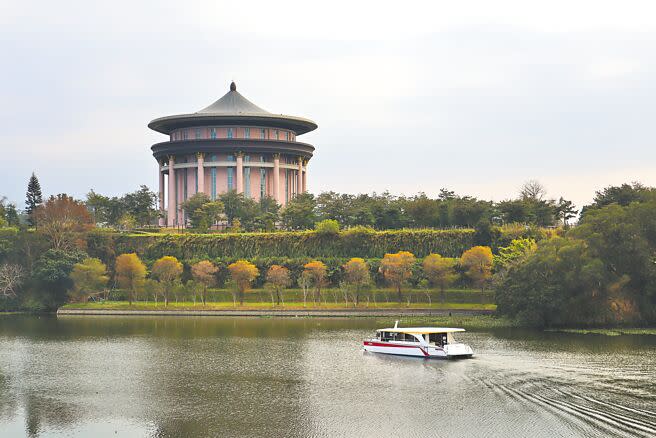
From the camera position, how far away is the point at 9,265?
80.4 meters

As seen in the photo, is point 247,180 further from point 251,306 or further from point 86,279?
point 251,306

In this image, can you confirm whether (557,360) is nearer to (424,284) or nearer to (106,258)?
(424,284)

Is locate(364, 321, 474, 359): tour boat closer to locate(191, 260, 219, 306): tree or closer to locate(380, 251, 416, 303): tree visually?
locate(380, 251, 416, 303): tree

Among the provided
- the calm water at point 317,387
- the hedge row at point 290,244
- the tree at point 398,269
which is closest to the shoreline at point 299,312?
the tree at point 398,269

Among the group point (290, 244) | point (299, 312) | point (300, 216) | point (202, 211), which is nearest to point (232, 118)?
point (202, 211)

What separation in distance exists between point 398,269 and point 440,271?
3654mm

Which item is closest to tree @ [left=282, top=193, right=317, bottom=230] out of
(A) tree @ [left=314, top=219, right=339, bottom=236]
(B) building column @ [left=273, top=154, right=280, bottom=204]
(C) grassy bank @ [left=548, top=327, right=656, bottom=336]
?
(A) tree @ [left=314, top=219, right=339, bottom=236]

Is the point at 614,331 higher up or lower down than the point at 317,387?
higher up

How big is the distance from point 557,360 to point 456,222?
162ft

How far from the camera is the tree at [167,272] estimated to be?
2995 inches

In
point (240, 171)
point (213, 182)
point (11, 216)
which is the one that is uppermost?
point (240, 171)

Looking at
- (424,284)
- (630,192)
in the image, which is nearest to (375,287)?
(424,284)

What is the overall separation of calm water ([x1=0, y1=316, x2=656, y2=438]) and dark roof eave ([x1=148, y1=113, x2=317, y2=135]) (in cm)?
5595

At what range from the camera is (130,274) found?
77.2m
